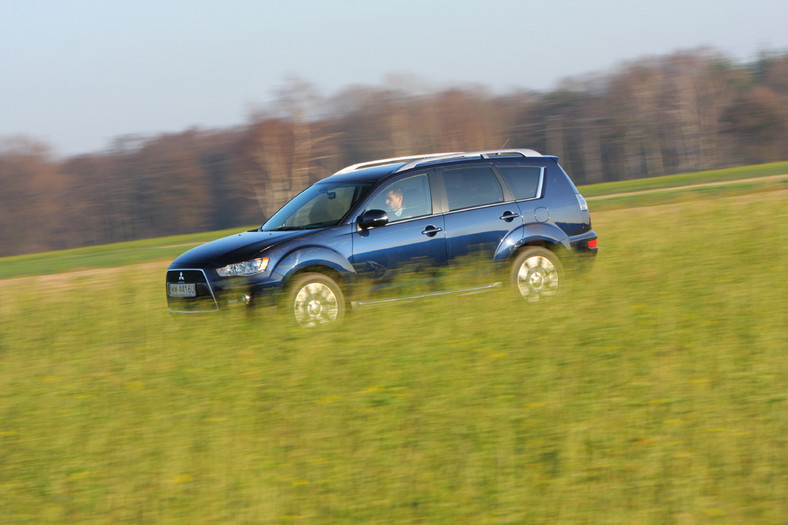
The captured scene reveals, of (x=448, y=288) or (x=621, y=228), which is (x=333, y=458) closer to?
(x=448, y=288)

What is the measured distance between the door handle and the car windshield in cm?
78

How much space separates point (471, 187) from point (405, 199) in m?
0.80

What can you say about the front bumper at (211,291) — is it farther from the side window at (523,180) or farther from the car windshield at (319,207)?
the side window at (523,180)

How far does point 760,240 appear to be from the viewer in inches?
426

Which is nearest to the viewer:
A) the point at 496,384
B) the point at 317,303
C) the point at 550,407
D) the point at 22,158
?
the point at 550,407

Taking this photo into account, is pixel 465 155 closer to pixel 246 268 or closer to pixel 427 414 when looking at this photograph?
pixel 246 268

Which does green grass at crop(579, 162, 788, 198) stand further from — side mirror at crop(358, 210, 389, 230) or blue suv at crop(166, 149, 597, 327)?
side mirror at crop(358, 210, 389, 230)

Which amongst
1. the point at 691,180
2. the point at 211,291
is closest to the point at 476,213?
the point at 211,291

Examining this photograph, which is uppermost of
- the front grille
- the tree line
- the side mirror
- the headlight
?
the tree line

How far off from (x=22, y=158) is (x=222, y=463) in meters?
78.0

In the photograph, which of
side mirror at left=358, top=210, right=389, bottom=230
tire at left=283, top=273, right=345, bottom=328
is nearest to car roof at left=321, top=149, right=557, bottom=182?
side mirror at left=358, top=210, right=389, bottom=230

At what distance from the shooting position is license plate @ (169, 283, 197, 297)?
835cm

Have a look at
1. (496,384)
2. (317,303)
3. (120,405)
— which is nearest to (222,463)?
(120,405)

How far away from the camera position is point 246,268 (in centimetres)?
809
